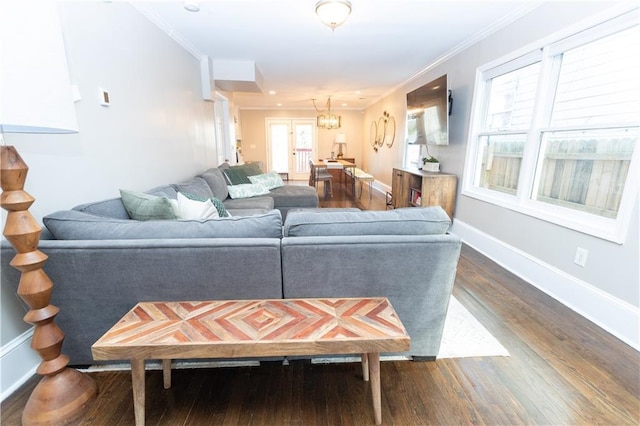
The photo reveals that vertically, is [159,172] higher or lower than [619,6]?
lower

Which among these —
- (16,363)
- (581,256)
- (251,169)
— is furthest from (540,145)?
(16,363)

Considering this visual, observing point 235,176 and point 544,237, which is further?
point 235,176

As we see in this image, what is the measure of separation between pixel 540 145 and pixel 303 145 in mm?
7650

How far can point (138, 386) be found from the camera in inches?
43.2

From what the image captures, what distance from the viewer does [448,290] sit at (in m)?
1.42

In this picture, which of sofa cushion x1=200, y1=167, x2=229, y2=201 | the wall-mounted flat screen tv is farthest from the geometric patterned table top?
the wall-mounted flat screen tv

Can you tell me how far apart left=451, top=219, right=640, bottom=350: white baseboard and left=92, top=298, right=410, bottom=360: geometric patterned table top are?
5.59 ft

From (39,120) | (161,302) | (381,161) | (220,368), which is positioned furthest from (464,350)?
(381,161)

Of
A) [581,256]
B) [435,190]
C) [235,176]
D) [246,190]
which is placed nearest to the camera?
[581,256]

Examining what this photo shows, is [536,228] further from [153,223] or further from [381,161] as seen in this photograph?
[381,161]

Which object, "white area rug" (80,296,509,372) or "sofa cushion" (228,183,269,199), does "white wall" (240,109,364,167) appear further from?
"white area rug" (80,296,509,372)

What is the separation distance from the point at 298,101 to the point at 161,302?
729cm

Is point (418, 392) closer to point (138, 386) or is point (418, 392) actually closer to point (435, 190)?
point (138, 386)

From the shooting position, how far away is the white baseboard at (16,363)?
133 centimetres
